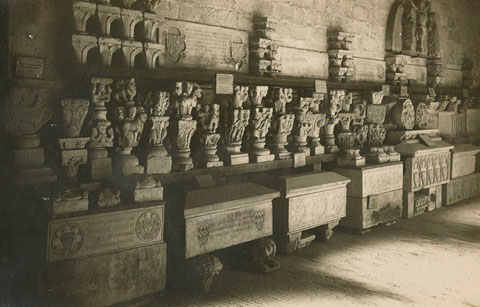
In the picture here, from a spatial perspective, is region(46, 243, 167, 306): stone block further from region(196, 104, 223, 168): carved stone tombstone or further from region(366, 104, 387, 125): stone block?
region(366, 104, 387, 125): stone block

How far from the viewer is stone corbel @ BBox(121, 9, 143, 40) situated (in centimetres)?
420

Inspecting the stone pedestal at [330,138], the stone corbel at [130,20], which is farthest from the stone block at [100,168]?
the stone pedestal at [330,138]

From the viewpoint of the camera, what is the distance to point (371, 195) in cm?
613

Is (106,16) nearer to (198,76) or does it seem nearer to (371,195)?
(198,76)

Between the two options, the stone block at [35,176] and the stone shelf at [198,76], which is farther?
the stone shelf at [198,76]

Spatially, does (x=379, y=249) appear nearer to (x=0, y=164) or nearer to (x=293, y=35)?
(x=293, y=35)

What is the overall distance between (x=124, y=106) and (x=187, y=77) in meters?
0.89

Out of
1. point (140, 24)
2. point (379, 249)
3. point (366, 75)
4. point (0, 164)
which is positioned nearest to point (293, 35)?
point (366, 75)

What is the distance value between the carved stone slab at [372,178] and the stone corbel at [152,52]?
3012mm

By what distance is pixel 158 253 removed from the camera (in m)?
3.85

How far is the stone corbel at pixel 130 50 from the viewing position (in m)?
4.23

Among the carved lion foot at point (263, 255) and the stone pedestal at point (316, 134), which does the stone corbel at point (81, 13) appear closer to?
the carved lion foot at point (263, 255)

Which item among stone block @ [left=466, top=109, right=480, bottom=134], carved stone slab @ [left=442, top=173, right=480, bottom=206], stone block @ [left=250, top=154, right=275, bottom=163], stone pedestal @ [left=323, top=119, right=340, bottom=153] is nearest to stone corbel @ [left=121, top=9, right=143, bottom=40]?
stone block @ [left=250, top=154, right=275, bottom=163]

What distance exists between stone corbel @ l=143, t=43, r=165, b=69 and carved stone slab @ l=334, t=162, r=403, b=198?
3.01 m
